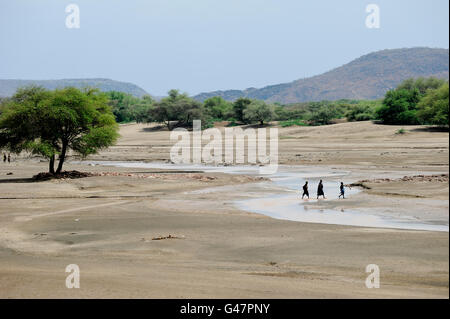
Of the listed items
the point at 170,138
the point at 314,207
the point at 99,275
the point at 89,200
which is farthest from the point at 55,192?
the point at 170,138

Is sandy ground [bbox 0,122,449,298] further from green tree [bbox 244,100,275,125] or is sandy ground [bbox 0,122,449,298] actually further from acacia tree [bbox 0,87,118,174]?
green tree [bbox 244,100,275,125]

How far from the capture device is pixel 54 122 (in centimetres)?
3875

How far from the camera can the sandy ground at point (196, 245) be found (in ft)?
29.6

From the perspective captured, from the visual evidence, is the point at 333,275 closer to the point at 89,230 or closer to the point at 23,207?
the point at 89,230

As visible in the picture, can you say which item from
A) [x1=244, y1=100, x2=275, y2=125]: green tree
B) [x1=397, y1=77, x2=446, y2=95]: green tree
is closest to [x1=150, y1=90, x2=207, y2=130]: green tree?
[x1=244, y1=100, x2=275, y2=125]: green tree

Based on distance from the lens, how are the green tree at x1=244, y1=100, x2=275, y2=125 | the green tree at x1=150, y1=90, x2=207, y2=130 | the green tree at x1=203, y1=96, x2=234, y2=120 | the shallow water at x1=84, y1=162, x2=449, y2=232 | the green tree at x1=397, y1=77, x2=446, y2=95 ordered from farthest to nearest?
the green tree at x1=203, y1=96, x2=234, y2=120 < the green tree at x1=150, y1=90, x2=207, y2=130 < the green tree at x1=244, y1=100, x2=275, y2=125 < the green tree at x1=397, y1=77, x2=446, y2=95 < the shallow water at x1=84, y1=162, x2=449, y2=232

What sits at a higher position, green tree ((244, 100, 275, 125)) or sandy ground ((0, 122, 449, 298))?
green tree ((244, 100, 275, 125))

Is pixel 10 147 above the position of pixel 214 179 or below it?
above

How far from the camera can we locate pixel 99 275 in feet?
33.5

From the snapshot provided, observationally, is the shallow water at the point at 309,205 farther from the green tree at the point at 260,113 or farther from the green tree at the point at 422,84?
the green tree at the point at 260,113

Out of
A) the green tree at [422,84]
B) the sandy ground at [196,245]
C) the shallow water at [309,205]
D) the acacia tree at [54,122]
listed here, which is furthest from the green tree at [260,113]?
the sandy ground at [196,245]

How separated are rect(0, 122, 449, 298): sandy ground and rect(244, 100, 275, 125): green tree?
65.9m

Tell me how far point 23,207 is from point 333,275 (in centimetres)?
1813

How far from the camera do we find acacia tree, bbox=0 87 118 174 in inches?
1496
